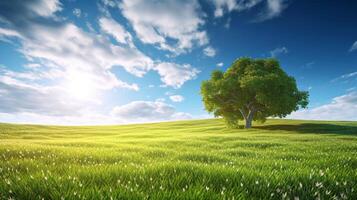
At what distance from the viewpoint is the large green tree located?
155 ft

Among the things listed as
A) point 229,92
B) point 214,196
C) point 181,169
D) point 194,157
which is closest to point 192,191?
point 214,196

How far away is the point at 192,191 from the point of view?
4.59 meters

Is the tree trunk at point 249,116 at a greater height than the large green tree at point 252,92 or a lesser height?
lesser

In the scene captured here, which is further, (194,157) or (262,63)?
(262,63)

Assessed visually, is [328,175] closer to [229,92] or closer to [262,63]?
[229,92]

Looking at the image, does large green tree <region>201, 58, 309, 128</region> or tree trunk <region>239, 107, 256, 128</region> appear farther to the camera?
tree trunk <region>239, 107, 256, 128</region>

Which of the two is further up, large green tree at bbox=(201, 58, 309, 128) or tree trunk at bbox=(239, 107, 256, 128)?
large green tree at bbox=(201, 58, 309, 128)

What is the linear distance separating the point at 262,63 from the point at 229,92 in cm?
1100

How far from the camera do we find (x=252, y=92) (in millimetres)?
50469

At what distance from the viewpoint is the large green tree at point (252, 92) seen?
4738 cm

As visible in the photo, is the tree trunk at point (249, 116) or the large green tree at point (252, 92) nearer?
the large green tree at point (252, 92)

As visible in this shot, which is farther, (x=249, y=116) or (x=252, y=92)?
(x=249, y=116)

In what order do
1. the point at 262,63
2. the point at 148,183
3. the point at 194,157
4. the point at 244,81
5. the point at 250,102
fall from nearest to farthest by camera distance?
the point at 148,183, the point at 194,157, the point at 244,81, the point at 250,102, the point at 262,63

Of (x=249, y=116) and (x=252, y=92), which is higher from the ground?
(x=252, y=92)
